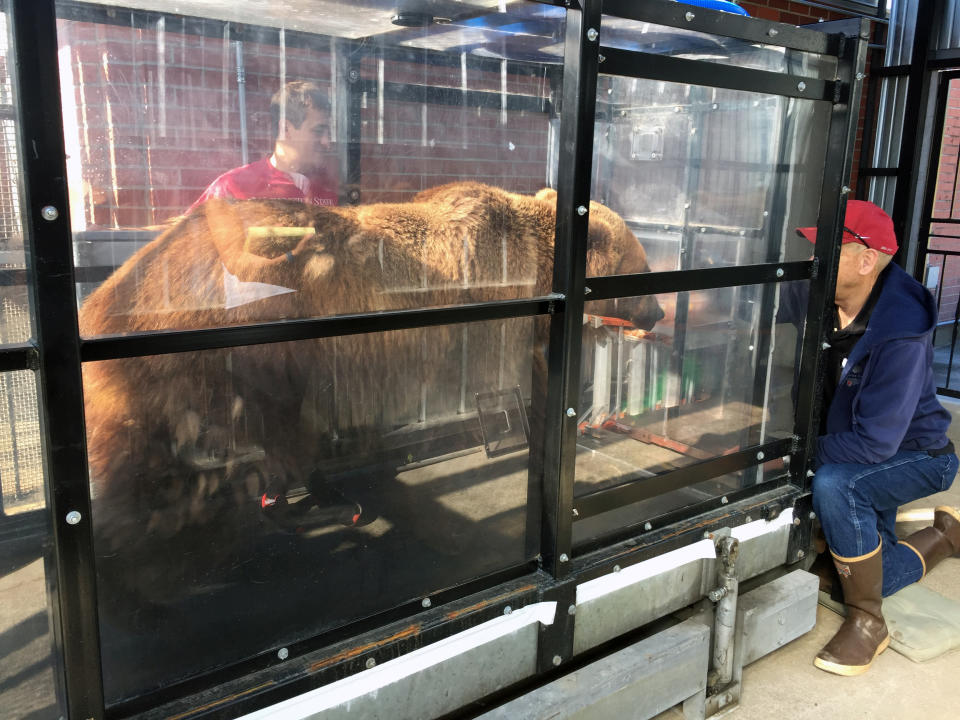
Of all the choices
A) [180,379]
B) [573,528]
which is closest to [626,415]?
[573,528]

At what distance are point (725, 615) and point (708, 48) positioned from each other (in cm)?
187

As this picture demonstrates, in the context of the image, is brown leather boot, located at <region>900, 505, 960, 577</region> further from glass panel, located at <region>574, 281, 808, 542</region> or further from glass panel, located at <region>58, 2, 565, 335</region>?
glass panel, located at <region>58, 2, 565, 335</region>

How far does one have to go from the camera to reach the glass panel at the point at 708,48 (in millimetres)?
2350

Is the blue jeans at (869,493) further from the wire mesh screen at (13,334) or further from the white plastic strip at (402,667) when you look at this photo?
the wire mesh screen at (13,334)

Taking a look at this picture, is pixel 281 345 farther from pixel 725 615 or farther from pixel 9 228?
pixel 725 615

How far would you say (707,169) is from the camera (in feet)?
8.99

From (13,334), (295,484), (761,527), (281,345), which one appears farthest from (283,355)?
(761,527)

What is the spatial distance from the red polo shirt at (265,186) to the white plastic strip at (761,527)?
201cm

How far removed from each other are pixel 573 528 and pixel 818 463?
1.32 meters

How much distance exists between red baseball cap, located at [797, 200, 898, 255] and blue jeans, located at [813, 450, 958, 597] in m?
0.86

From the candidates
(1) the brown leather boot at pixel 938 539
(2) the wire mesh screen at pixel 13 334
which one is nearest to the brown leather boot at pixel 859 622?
(1) the brown leather boot at pixel 938 539

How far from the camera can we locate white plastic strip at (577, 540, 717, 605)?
2.57 m

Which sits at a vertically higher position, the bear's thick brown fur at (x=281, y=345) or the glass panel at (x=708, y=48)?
the glass panel at (x=708, y=48)

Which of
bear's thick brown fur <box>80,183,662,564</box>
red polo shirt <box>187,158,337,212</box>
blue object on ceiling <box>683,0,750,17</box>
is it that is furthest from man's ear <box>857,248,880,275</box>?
red polo shirt <box>187,158,337,212</box>
